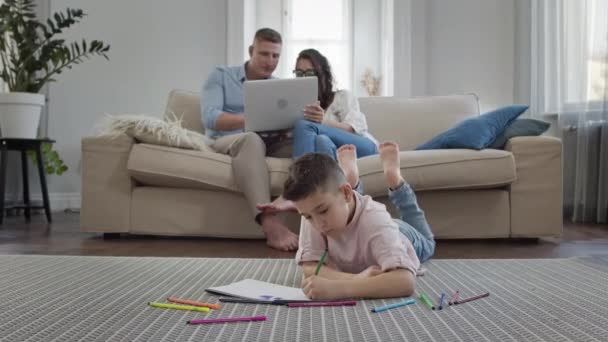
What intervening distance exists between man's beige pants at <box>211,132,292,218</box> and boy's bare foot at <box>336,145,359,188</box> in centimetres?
73

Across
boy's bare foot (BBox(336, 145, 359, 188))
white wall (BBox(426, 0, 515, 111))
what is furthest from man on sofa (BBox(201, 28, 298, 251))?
white wall (BBox(426, 0, 515, 111))

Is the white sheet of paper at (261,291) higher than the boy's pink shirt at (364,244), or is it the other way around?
the boy's pink shirt at (364,244)

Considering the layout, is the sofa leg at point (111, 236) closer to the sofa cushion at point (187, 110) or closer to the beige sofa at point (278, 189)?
the beige sofa at point (278, 189)

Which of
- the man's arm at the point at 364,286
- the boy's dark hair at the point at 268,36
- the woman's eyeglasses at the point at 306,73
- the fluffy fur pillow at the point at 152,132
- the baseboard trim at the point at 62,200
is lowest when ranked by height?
the baseboard trim at the point at 62,200

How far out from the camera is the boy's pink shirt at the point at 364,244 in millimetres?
1227

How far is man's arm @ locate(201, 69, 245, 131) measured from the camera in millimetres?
2633

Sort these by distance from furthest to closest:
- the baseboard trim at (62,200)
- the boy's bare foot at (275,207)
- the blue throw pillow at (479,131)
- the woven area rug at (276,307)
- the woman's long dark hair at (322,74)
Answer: the baseboard trim at (62,200), the woman's long dark hair at (322,74), the blue throw pillow at (479,131), the boy's bare foot at (275,207), the woven area rug at (276,307)

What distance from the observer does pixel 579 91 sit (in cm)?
341

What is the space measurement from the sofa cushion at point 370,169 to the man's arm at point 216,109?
8.5 inches

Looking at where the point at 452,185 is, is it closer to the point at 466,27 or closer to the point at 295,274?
the point at 295,274

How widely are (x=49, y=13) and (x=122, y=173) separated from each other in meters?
2.07

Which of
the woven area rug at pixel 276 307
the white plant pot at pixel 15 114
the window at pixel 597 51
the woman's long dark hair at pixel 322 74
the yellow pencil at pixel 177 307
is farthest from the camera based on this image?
the white plant pot at pixel 15 114

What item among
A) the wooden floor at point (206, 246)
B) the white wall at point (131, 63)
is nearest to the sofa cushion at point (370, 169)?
the wooden floor at point (206, 246)

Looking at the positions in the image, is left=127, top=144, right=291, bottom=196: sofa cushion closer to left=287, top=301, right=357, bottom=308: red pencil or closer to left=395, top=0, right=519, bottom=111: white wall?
left=287, top=301, right=357, bottom=308: red pencil
